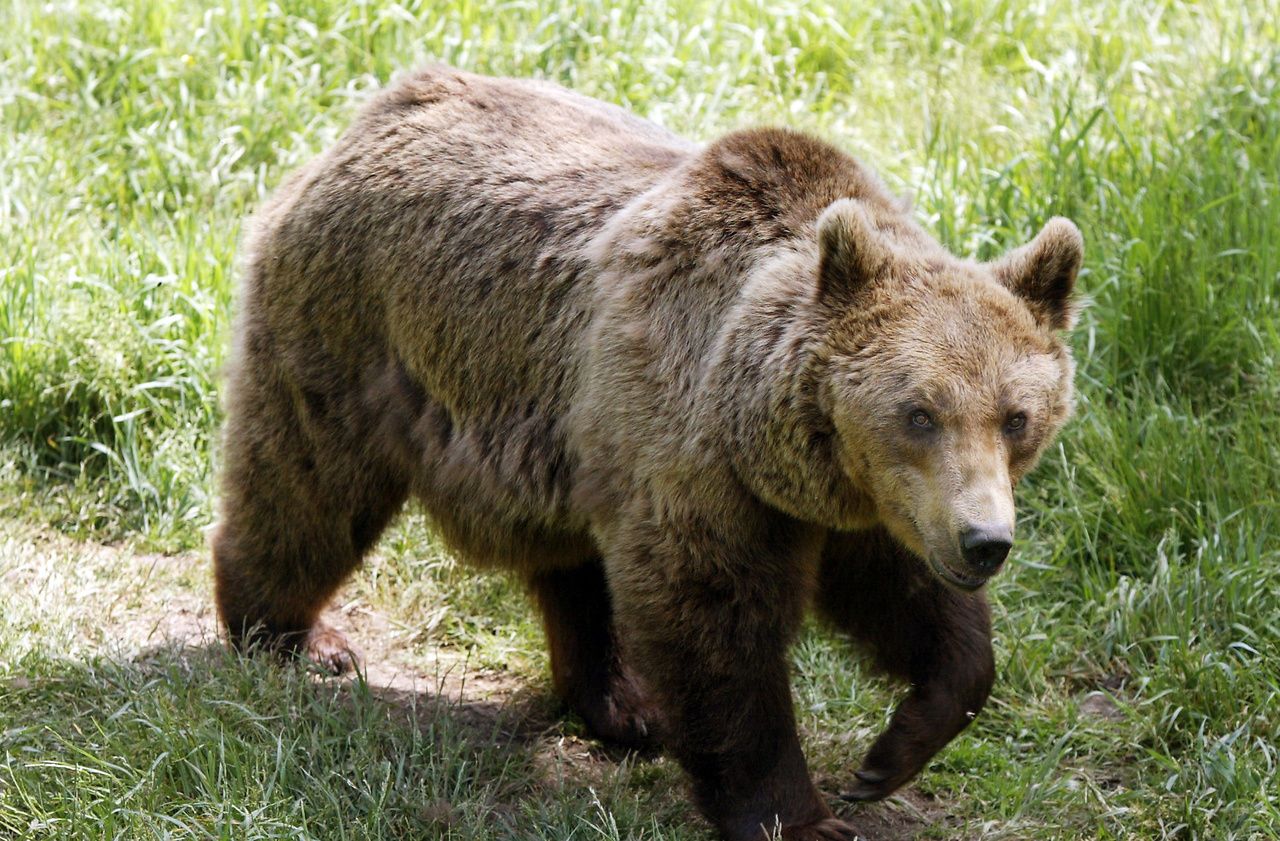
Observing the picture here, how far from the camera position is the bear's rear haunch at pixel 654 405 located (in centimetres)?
404

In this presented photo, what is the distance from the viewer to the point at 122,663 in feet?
16.9

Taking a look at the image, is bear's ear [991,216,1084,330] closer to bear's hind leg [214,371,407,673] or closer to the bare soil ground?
the bare soil ground

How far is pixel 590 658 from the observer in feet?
18.1

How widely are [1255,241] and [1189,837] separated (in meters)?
2.58

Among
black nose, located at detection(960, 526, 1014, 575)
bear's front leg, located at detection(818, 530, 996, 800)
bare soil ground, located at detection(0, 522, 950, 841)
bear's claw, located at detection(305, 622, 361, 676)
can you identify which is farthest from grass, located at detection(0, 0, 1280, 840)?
black nose, located at detection(960, 526, 1014, 575)

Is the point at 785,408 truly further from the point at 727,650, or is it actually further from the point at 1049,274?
the point at 1049,274

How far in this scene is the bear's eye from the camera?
12.7 ft

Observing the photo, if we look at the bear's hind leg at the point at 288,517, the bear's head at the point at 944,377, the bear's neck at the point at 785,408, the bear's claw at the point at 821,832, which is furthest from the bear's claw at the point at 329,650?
the bear's head at the point at 944,377

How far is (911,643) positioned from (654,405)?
3.34 ft

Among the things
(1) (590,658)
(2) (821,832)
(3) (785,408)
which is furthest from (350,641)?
(3) (785,408)

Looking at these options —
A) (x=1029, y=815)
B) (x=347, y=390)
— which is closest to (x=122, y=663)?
(x=347, y=390)

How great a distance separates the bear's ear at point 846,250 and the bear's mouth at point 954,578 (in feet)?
2.38

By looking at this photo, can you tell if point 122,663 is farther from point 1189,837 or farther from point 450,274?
point 1189,837

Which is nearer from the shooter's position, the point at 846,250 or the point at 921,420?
the point at 921,420
